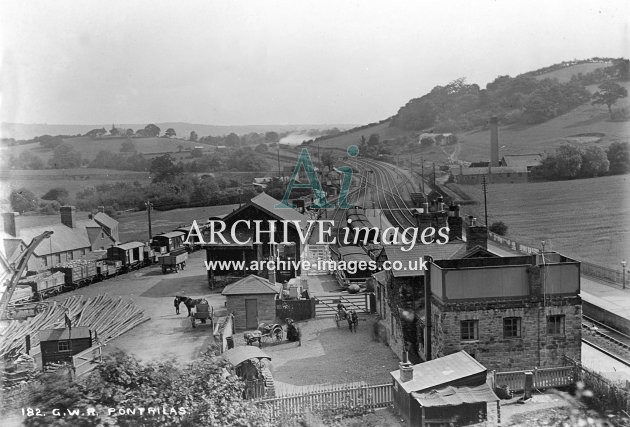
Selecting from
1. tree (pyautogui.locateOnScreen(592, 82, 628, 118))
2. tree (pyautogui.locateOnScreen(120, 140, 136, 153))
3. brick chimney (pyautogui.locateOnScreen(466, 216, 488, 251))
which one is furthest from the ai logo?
tree (pyautogui.locateOnScreen(592, 82, 628, 118))

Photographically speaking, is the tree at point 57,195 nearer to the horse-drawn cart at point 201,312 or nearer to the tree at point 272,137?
the tree at point 272,137

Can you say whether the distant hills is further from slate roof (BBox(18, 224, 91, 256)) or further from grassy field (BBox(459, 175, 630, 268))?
grassy field (BBox(459, 175, 630, 268))

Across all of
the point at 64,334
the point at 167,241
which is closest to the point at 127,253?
the point at 167,241

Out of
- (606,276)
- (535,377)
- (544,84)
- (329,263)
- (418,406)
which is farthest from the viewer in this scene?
(544,84)

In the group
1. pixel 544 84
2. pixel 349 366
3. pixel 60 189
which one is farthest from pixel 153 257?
pixel 544 84

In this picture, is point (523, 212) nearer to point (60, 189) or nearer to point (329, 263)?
point (329, 263)

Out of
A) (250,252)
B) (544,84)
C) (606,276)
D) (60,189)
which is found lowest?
(606,276)

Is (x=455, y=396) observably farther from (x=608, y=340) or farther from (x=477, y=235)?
(x=608, y=340)
